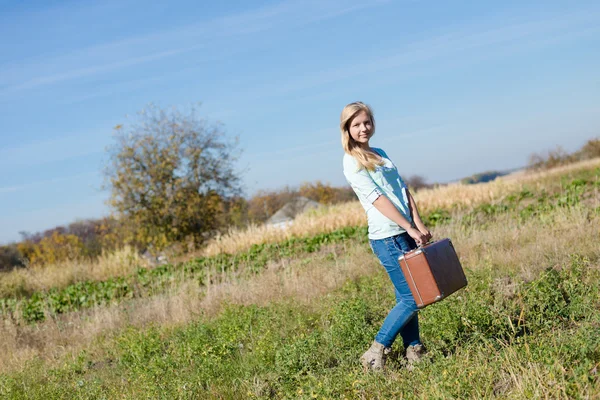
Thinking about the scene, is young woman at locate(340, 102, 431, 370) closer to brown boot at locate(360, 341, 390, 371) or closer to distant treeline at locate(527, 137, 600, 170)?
brown boot at locate(360, 341, 390, 371)

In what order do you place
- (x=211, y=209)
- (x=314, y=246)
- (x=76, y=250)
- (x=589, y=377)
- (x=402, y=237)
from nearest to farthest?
1. (x=589, y=377)
2. (x=402, y=237)
3. (x=314, y=246)
4. (x=211, y=209)
5. (x=76, y=250)

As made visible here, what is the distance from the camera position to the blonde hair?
4.70 meters

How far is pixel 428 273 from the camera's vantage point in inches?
175

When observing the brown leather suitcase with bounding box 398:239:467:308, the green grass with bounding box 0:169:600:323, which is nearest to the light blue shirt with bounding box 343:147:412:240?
the brown leather suitcase with bounding box 398:239:467:308

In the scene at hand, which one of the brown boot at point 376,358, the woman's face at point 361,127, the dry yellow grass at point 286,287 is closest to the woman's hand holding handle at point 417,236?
the woman's face at point 361,127

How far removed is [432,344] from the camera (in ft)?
17.1

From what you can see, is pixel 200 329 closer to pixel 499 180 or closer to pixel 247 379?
pixel 247 379

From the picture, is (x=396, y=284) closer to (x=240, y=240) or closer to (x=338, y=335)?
(x=338, y=335)

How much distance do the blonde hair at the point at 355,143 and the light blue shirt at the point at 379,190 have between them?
37mm

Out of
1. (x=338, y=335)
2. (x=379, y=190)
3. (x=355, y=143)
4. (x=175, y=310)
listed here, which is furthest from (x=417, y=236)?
(x=175, y=310)

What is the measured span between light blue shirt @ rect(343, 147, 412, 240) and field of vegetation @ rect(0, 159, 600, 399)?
39.4 inches

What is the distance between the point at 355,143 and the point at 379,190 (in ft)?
1.43

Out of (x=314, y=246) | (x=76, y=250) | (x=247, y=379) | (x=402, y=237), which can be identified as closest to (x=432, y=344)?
(x=402, y=237)

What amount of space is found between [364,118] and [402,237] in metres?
0.91
